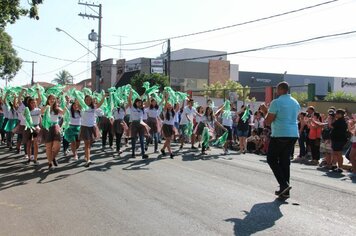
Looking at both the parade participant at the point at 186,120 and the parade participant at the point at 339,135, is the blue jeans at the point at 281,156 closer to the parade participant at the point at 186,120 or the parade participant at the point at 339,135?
the parade participant at the point at 339,135

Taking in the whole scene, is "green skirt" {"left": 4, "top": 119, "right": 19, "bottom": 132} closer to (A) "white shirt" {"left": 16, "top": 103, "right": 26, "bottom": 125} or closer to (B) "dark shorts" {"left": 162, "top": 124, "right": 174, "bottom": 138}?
(A) "white shirt" {"left": 16, "top": 103, "right": 26, "bottom": 125}

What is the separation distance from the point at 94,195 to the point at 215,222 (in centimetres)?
258

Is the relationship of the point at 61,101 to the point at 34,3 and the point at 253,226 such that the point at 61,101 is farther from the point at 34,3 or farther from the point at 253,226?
the point at 253,226

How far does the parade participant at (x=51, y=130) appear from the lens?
1084 cm

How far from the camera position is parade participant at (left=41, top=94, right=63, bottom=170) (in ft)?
35.6

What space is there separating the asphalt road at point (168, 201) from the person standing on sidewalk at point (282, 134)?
1.72ft

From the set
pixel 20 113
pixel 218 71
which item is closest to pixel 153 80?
pixel 20 113

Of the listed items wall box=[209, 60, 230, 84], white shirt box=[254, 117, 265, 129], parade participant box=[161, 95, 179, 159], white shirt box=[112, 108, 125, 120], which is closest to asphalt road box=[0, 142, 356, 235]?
parade participant box=[161, 95, 179, 159]

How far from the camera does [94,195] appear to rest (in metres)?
7.82

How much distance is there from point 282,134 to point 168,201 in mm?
2225

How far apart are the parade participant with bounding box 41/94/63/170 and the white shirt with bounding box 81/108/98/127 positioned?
2.53ft

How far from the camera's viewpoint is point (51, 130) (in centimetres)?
1088

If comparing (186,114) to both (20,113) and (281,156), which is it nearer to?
(20,113)

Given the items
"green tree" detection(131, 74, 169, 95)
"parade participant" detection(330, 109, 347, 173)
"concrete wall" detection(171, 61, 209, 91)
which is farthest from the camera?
→ "concrete wall" detection(171, 61, 209, 91)
